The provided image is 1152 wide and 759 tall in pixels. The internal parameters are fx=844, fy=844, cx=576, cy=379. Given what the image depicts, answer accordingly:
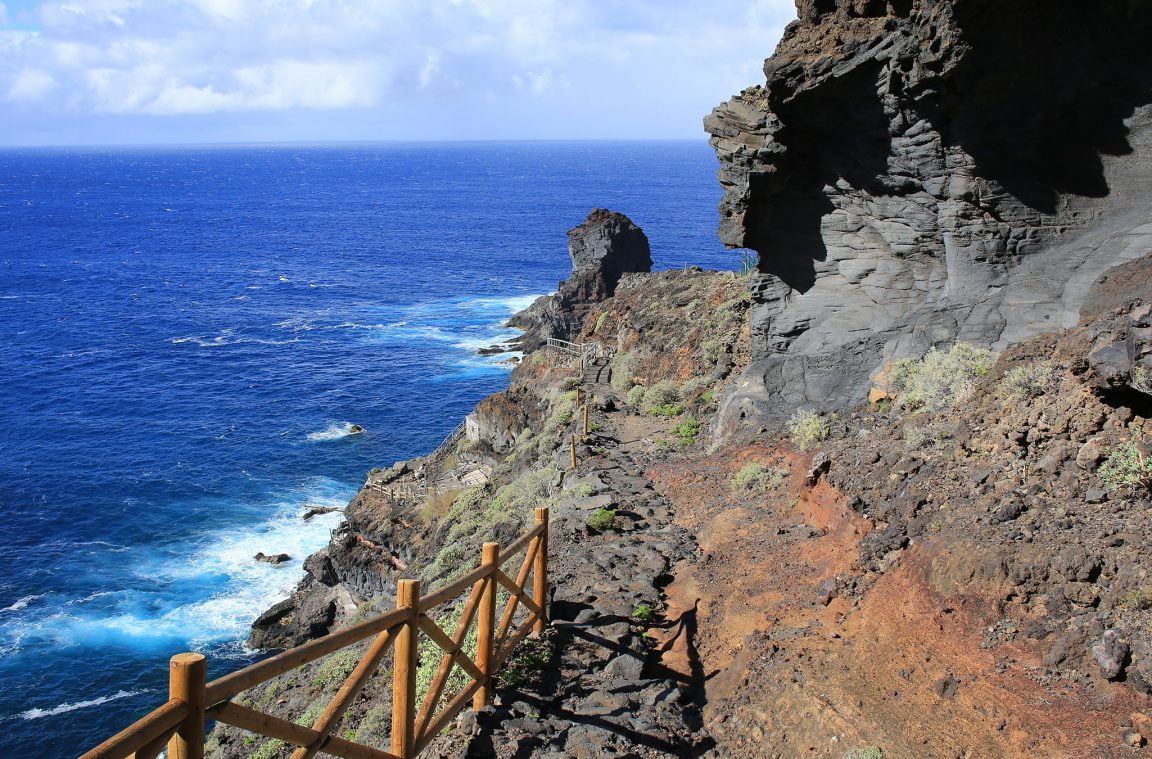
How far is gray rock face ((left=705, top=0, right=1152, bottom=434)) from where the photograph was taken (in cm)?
1522

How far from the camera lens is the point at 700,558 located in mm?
13617

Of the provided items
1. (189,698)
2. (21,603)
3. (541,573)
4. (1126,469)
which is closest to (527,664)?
(541,573)

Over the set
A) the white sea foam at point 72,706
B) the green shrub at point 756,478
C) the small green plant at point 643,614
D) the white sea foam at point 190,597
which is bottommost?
the white sea foam at point 72,706

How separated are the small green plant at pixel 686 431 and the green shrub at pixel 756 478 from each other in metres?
5.38

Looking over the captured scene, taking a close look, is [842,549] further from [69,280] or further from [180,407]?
[69,280]

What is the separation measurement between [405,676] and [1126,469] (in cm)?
804

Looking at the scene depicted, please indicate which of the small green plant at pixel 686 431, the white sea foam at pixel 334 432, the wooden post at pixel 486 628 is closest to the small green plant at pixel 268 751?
the wooden post at pixel 486 628

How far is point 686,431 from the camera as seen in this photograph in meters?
22.9

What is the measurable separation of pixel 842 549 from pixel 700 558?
2469 mm

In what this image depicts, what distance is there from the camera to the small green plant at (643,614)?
1136 centimetres

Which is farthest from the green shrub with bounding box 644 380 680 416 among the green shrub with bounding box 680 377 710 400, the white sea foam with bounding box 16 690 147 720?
the white sea foam with bounding box 16 690 147 720

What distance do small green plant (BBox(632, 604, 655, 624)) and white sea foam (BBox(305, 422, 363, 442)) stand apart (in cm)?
3951

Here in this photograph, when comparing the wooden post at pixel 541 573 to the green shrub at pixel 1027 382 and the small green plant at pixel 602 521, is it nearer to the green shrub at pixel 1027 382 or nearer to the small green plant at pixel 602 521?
the small green plant at pixel 602 521

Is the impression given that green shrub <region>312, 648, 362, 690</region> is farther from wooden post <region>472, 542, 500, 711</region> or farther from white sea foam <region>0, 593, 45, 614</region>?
white sea foam <region>0, 593, 45, 614</region>
